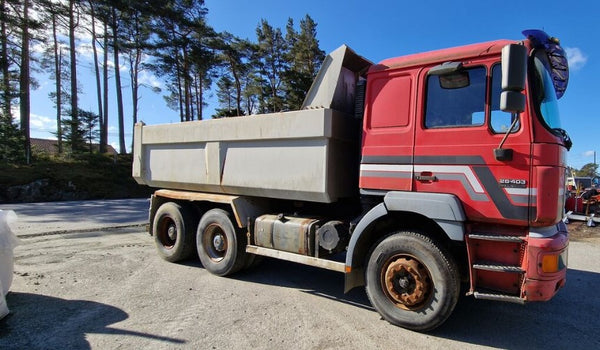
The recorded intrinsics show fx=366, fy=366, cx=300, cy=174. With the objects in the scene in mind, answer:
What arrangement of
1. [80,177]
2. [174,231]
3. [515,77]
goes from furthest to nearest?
[80,177] → [174,231] → [515,77]

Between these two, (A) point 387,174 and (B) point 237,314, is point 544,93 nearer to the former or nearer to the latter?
(A) point 387,174

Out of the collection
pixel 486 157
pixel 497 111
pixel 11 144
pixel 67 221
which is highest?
pixel 11 144

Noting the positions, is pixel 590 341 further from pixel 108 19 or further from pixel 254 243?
pixel 108 19

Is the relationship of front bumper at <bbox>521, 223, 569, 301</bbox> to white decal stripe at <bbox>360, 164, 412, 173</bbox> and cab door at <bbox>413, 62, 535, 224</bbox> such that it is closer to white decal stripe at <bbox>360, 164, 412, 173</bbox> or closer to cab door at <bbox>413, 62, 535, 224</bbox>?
cab door at <bbox>413, 62, 535, 224</bbox>

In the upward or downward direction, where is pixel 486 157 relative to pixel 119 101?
downward

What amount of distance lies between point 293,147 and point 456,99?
198cm

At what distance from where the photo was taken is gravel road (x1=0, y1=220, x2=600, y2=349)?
3.55m

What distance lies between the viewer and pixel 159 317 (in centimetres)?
406

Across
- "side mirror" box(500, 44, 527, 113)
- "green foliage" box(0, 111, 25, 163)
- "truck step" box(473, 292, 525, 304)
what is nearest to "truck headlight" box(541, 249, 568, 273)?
"truck step" box(473, 292, 525, 304)

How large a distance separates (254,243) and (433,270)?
102 inches

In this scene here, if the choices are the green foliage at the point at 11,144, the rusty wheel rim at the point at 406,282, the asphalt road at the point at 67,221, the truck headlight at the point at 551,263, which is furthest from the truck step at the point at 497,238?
the green foliage at the point at 11,144

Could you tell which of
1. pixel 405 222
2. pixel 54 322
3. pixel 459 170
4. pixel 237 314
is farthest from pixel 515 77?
pixel 54 322

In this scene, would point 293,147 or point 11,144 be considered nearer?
point 293,147

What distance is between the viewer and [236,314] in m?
4.18
